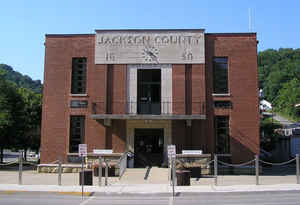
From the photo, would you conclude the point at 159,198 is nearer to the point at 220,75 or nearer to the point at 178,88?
the point at 178,88

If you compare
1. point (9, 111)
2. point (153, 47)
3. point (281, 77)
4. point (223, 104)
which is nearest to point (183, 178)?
point (223, 104)

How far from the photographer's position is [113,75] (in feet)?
76.6

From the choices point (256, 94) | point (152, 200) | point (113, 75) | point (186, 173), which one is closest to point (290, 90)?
point (256, 94)

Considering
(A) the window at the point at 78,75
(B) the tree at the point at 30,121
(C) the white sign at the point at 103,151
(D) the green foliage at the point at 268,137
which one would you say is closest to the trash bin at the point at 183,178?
(C) the white sign at the point at 103,151

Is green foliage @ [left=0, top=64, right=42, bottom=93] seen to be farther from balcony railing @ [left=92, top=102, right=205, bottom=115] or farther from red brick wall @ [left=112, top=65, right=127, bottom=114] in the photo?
balcony railing @ [left=92, top=102, right=205, bottom=115]

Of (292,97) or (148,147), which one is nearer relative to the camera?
(148,147)

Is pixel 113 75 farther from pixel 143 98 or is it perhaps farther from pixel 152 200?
pixel 152 200

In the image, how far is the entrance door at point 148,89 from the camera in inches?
916

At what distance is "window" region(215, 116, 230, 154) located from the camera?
22969 millimetres

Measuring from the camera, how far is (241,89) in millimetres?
23094

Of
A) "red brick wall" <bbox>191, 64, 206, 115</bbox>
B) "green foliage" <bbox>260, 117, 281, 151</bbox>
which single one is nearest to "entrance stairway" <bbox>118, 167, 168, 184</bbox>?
"red brick wall" <bbox>191, 64, 206, 115</bbox>

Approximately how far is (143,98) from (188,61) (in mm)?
4056

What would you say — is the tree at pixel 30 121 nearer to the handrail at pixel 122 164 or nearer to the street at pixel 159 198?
the handrail at pixel 122 164

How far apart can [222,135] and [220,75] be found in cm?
420
